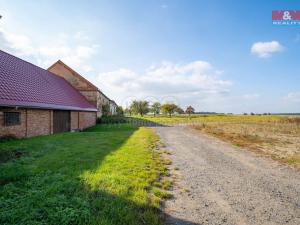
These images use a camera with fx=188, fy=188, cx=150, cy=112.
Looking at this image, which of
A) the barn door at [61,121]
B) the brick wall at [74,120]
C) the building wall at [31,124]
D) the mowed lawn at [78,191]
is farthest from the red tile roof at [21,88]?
the mowed lawn at [78,191]

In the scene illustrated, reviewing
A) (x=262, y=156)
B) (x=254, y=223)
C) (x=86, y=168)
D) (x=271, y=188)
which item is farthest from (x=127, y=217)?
(x=262, y=156)

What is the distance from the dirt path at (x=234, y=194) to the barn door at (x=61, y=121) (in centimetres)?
1092

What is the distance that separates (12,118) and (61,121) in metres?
4.95

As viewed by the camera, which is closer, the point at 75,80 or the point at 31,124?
the point at 31,124

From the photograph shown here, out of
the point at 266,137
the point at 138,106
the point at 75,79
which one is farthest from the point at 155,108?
the point at 266,137

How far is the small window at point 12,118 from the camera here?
9.50 metres

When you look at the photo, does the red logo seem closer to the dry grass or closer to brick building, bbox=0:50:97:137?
the dry grass

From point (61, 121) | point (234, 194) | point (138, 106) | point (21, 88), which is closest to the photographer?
point (234, 194)

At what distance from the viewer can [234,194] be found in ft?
13.0

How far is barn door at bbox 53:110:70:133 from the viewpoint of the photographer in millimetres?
13883

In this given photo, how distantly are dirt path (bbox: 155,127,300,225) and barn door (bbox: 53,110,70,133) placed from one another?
10921 mm

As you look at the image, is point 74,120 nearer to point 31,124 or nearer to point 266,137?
point 31,124

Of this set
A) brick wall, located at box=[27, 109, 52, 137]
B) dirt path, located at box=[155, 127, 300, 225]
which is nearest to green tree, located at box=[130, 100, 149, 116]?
brick wall, located at box=[27, 109, 52, 137]

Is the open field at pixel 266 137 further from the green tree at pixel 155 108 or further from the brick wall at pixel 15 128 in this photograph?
the green tree at pixel 155 108
